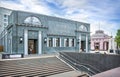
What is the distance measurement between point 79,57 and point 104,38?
38.0 metres

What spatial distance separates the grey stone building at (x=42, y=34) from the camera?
20.5m

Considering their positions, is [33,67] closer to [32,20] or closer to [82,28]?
[32,20]

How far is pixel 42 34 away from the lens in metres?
22.7

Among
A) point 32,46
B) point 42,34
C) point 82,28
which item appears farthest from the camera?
point 82,28

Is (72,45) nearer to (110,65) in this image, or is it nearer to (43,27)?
(43,27)

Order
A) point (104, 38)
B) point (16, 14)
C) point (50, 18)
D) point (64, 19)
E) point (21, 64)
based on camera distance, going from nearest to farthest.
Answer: point (21, 64), point (16, 14), point (50, 18), point (64, 19), point (104, 38)

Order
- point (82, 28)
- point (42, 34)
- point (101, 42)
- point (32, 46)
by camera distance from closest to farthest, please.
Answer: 1. point (32, 46)
2. point (42, 34)
3. point (82, 28)
4. point (101, 42)

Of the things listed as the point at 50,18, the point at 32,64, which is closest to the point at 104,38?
the point at 50,18

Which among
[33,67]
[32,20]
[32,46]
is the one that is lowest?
[33,67]

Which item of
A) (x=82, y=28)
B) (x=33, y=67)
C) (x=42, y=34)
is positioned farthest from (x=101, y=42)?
(x=33, y=67)

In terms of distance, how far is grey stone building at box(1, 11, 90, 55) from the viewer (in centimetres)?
2045

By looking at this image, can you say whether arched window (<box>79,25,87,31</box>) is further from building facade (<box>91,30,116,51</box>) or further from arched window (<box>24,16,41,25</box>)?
building facade (<box>91,30,116,51</box>)

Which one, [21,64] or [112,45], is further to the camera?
[112,45]

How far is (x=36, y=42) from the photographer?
73.7ft
